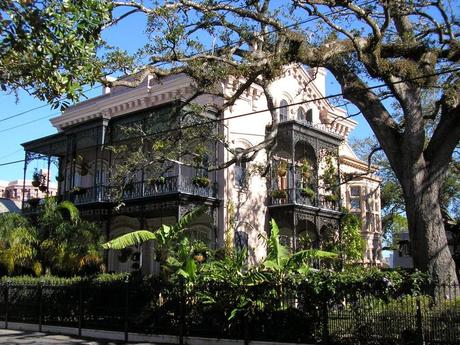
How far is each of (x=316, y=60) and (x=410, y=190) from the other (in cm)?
428

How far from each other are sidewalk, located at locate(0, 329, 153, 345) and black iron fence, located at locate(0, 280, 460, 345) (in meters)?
0.62

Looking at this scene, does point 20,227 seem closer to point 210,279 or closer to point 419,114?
point 210,279

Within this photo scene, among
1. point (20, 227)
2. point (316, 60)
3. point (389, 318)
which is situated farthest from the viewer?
point (20, 227)

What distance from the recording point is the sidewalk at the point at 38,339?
15459 mm

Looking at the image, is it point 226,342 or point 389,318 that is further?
point 226,342

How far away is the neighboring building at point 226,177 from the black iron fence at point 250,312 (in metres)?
6.98

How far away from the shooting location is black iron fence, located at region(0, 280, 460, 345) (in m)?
11.8

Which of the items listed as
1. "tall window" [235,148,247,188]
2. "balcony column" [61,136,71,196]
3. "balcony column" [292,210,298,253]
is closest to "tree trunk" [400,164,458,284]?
"balcony column" [292,210,298,253]

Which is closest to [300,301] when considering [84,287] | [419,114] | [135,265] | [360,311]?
[360,311]

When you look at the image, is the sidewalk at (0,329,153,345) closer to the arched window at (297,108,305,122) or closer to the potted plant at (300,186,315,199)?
the potted plant at (300,186,315,199)

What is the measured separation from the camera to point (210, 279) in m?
14.6

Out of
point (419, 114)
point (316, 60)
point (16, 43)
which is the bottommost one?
point (16, 43)

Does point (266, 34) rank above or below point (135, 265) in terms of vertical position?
above

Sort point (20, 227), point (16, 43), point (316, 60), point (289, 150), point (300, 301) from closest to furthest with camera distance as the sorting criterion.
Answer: point (16, 43), point (300, 301), point (316, 60), point (20, 227), point (289, 150)
